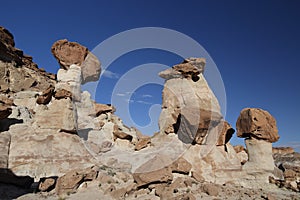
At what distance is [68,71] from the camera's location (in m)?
20.0

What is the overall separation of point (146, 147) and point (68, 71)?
1085 centimetres

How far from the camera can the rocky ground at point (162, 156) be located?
330 inches

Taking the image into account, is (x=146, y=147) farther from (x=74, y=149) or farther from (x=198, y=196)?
(x=198, y=196)

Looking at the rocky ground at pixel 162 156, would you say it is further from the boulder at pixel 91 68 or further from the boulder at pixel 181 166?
the boulder at pixel 91 68

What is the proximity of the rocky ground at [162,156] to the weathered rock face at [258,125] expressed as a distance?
51 millimetres

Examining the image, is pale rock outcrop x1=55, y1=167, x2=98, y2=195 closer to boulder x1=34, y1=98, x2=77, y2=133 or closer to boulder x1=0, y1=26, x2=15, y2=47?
boulder x1=34, y1=98, x2=77, y2=133

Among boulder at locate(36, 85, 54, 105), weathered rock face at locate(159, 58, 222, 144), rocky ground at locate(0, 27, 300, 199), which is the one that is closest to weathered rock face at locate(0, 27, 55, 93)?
rocky ground at locate(0, 27, 300, 199)

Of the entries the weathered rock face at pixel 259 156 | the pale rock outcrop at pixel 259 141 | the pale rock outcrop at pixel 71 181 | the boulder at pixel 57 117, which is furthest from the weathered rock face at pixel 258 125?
the boulder at pixel 57 117

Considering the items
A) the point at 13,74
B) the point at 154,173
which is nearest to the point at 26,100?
the point at 13,74

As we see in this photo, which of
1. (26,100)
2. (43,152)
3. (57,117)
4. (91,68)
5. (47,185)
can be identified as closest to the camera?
(47,185)

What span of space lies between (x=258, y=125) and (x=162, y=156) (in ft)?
17.6

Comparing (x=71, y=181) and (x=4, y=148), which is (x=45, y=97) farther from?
(x=71, y=181)

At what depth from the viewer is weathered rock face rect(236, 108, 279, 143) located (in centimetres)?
1140

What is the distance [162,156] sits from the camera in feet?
32.7
